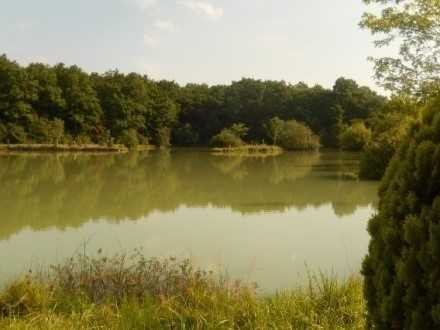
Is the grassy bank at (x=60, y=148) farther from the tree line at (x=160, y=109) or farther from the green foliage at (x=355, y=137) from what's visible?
the green foliage at (x=355, y=137)

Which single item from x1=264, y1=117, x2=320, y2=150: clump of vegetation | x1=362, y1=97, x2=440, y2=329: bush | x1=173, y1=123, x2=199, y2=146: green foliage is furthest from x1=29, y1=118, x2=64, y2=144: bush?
x1=362, y1=97, x2=440, y2=329: bush

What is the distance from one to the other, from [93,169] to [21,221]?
1328cm

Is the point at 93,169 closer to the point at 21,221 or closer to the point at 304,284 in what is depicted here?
the point at 21,221

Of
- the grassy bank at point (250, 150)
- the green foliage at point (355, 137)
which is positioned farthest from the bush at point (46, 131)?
the green foliage at point (355, 137)

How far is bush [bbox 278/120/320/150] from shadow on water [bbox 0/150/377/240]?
76.6ft

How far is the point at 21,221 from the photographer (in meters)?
9.84

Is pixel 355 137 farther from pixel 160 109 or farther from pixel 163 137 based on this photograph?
pixel 160 109

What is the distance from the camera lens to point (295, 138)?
45500 mm

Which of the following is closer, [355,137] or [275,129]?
[355,137]

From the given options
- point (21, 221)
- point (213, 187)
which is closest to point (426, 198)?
point (21, 221)

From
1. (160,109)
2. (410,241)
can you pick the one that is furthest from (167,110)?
(410,241)

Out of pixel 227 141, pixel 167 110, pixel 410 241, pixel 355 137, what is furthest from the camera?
pixel 167 110

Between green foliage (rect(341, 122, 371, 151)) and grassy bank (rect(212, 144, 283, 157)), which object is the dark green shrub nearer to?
grassy bank (rect(212, 144, 283, 157))

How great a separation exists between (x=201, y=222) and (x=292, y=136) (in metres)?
36.2
